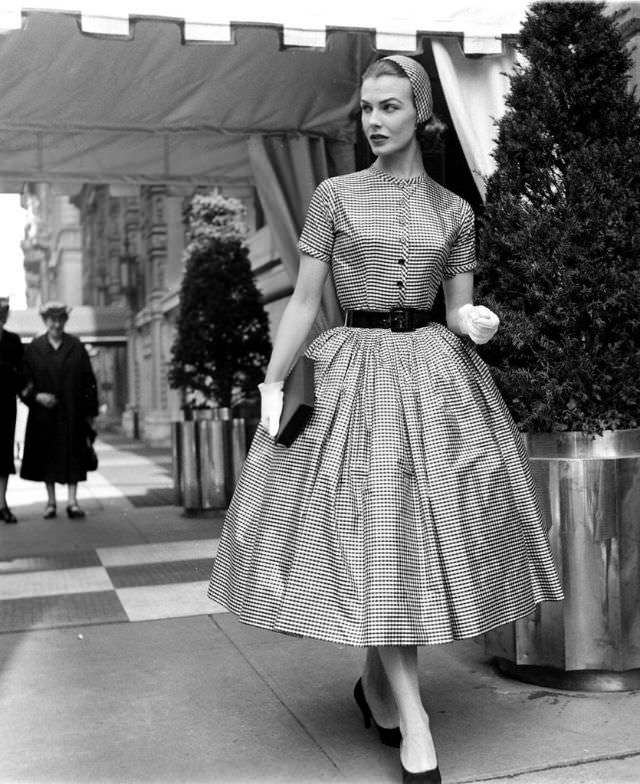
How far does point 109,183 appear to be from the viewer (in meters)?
8.84

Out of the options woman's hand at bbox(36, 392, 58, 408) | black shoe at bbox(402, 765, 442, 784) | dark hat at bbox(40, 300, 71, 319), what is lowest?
black shoe at bbox(402, 765, 442, 784)

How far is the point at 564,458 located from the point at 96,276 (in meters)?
38.6

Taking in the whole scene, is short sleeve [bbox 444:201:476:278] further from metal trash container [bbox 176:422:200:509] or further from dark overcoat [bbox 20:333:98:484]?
dark overcoat [bbox 20:333:98:484]

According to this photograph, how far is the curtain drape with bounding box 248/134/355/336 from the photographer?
770cm

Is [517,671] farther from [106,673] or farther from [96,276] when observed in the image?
[96,276]

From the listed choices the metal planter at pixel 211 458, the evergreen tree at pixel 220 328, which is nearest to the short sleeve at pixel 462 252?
the metal planter at pixel 211 458

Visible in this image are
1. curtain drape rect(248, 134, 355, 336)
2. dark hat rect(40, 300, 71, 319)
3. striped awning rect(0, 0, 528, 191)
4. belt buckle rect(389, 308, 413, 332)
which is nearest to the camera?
belt buckle rect(389, 308, 413, 332)

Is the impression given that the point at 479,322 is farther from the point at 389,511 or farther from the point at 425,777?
the point at 425,777

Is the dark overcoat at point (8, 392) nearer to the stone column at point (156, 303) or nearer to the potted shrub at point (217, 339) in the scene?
the potted shrub at point (217, 339)

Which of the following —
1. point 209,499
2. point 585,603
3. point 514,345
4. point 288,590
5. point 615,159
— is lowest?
point 209,499

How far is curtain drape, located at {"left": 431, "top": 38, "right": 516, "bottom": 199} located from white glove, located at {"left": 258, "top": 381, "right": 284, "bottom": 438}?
2490 millimetres

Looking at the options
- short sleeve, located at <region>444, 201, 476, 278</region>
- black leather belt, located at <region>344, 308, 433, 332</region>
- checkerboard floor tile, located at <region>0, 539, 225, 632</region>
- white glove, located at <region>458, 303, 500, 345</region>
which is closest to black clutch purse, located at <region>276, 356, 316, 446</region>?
black leather belt, located at <region>344, 308, 433, 332</region>

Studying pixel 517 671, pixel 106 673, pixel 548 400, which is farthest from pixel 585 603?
pixel 106 673

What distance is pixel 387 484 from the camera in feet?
8.55
